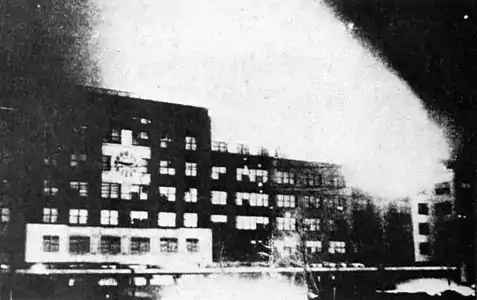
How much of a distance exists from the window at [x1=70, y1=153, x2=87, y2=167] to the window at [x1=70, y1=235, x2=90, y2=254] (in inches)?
16.0

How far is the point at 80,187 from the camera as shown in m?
3.19

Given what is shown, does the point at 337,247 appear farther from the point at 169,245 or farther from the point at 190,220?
the point at 169,245

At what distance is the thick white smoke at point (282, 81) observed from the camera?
3385 mm

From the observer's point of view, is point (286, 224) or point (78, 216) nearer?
point (78, 216)

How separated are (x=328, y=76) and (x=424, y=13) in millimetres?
838

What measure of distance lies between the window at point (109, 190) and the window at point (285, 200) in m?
1.00

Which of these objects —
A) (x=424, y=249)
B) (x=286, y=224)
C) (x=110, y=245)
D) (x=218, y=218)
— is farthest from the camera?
(x=424, y=249)

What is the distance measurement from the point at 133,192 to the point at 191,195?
1.15ft

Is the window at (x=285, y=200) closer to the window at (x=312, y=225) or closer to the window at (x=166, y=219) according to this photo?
the window at (x=312, y=225)

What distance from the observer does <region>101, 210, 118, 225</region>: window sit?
326cm

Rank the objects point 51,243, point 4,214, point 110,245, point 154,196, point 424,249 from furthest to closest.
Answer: point 424,249, point 154,196, point 110,245, point 51,243, point 4,214

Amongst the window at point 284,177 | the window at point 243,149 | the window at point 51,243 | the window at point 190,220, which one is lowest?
the window at point 51,243

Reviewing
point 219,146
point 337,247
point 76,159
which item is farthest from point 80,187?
point 337,247

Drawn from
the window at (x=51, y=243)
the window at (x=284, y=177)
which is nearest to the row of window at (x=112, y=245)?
the window at (x=51, y=243)
